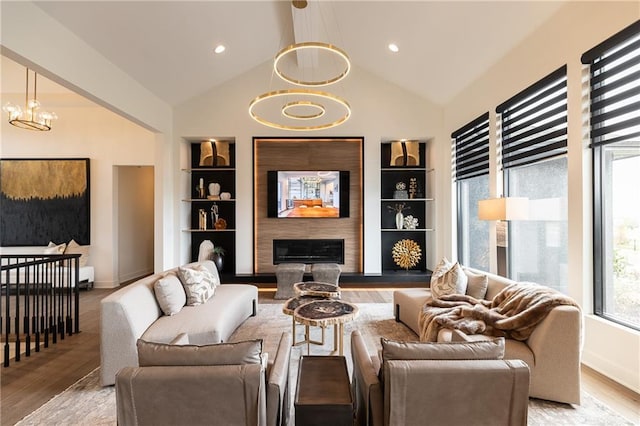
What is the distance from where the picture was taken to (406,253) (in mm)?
6777

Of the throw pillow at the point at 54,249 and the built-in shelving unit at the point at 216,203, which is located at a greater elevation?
the built-in shelving unit at the point at 216,203

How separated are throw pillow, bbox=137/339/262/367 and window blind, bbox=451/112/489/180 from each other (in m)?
4.53

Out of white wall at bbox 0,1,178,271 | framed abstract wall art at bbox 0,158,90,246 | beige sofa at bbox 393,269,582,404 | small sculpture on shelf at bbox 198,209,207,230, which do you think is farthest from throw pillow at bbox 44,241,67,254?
beige sofa at bbox 393,269,582,404

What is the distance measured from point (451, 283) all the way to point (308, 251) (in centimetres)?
343

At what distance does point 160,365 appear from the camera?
1614 millimetres

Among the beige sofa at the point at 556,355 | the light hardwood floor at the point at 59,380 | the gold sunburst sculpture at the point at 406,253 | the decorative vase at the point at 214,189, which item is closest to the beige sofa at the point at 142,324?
the light hardwood floor at the point at 59,380

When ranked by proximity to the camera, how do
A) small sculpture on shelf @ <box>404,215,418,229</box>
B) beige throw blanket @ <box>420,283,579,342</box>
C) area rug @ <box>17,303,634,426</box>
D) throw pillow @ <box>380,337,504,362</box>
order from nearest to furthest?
throw pillow @ <box>380,337,504,362</box> < area rug @ <box>17,303,634,426</box> < beige throw blanket @ <box>420,283,579,342</box> < small sculpture on shelf @ <box>404,215,418,229</box>

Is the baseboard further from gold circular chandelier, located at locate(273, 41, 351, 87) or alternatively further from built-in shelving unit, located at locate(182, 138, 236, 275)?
gold circular chandelier, located at locate(273, 41, 351, 87)

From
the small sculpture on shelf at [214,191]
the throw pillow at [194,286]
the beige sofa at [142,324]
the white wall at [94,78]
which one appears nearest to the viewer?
the beige sofa at [142,324]

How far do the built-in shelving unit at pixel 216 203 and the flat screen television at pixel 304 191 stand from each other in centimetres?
95

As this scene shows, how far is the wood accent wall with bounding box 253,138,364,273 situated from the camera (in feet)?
21.5

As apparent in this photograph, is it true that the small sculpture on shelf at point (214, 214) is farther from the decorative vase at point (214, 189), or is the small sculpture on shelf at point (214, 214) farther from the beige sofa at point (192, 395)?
the beige sofa at point (192, 395)

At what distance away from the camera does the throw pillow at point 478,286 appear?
11.5ft

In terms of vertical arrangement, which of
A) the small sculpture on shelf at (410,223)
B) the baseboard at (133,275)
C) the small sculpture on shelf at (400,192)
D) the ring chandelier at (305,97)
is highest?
the ring chandelier at (305,97)
